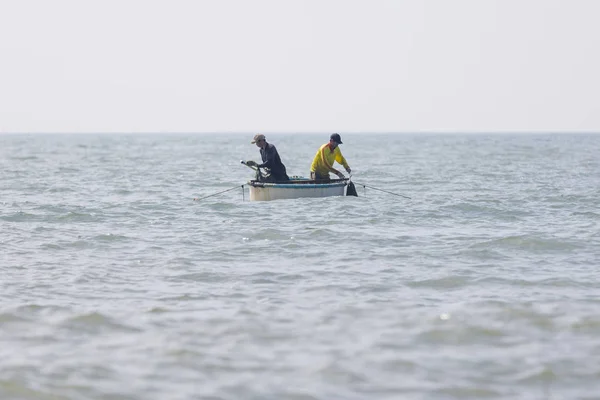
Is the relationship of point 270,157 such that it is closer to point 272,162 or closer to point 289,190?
point 272,162

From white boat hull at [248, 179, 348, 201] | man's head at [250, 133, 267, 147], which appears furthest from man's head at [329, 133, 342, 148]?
man's head at [250, 133, 267, 147]

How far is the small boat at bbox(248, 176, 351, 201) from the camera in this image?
2255cm

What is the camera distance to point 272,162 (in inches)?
888

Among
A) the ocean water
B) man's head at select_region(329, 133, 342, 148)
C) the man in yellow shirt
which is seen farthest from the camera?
the man in yellow shirt

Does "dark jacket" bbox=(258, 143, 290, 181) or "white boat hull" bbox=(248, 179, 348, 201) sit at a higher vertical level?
"dark jacket" bbox=(258, 143, 290, 181)

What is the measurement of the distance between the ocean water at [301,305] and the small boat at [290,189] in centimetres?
206

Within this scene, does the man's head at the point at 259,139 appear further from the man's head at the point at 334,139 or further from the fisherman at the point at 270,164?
the man's head at the point at 334,139

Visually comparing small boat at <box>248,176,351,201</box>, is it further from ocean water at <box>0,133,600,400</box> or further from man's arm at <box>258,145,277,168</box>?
ocean water at <box>0,133,600,400</box>

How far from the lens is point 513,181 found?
3328 centimetres

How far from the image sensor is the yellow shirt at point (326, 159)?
23.2 meters

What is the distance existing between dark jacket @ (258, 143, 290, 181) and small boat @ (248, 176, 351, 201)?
243 mm

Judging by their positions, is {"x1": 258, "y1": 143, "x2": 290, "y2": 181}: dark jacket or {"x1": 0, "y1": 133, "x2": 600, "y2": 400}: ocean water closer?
{"x1": 0, "y1": 133, "x2": 600, "y2": 400}: ocean water

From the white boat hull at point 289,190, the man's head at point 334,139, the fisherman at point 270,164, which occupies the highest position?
the man's head at point 334,139

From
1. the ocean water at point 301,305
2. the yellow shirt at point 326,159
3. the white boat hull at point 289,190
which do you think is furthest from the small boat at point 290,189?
the ocean water at point 301,305
